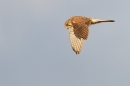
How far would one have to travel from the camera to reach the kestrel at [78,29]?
14037 mm

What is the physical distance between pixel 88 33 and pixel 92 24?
2460 mm

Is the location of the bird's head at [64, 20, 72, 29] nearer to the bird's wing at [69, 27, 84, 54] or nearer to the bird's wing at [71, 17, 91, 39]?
the bird's wing at [71, 17, 91, 39]

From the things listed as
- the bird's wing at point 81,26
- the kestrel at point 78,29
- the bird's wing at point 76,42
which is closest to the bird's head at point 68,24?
the kestrel at point 78,29

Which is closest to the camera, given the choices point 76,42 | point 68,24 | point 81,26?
point 76,42

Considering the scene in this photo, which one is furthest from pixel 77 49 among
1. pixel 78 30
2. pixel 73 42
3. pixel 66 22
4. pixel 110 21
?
pixel 110 21

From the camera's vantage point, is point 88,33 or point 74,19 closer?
point 88,33

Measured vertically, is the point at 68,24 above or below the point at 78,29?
above

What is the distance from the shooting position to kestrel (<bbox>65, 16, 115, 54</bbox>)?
14.0 meters

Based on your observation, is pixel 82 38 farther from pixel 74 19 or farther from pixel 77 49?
pixel 74 19

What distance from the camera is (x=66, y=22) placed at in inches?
645

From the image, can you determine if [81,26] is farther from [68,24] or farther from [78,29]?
[68,24]

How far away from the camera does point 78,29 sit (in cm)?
1523

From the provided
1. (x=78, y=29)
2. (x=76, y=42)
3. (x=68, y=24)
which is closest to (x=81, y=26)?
(x=78, y=29)

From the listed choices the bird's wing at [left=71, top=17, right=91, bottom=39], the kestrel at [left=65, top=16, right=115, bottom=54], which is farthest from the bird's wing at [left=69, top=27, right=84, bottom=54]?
the bird's wing at [left=71, top=17, right=91, bottom=39]
